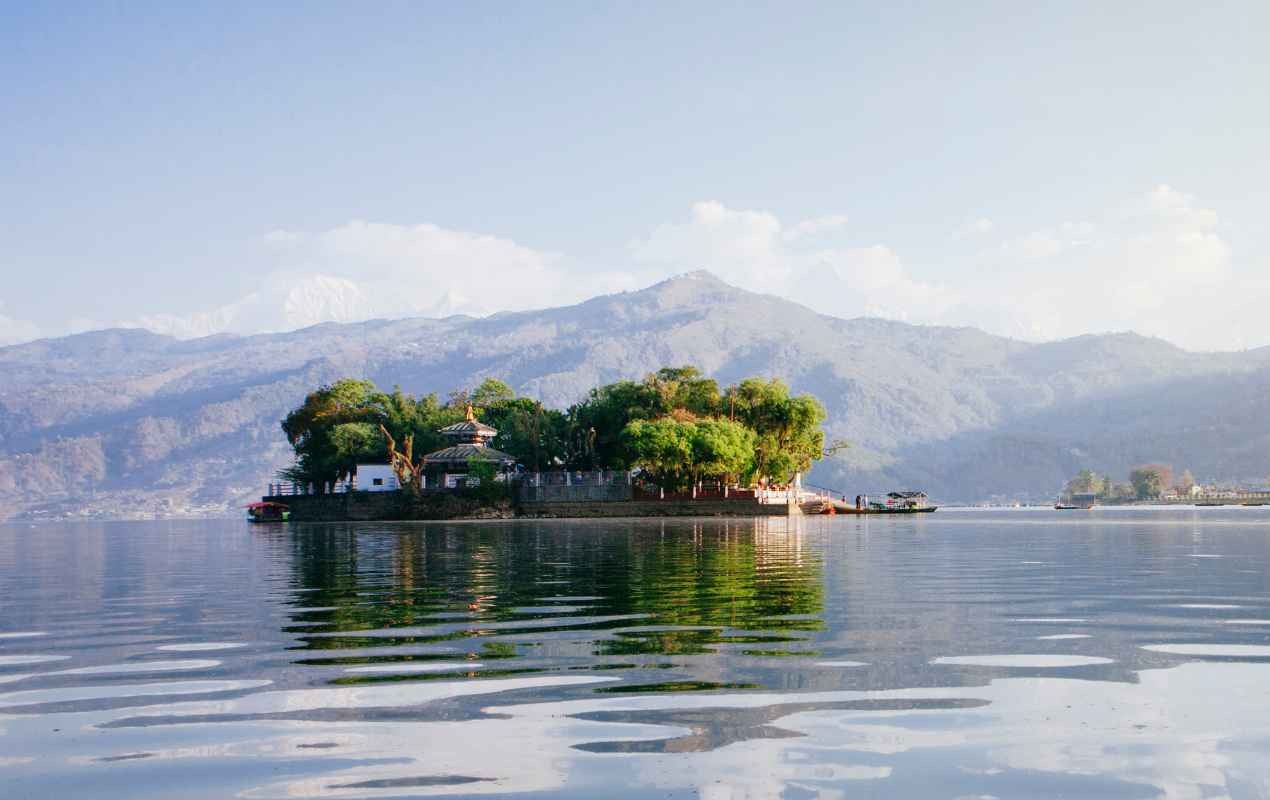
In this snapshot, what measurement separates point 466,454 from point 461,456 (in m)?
0.58

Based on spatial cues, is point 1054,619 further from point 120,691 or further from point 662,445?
point 662,445

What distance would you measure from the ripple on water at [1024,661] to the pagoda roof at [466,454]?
114 meters

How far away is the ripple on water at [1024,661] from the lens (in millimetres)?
14516

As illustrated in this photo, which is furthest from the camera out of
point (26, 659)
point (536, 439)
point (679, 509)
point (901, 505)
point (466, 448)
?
point (901, 505)

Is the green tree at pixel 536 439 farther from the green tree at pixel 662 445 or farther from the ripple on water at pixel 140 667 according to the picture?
the ripple on water at pixel 140 667

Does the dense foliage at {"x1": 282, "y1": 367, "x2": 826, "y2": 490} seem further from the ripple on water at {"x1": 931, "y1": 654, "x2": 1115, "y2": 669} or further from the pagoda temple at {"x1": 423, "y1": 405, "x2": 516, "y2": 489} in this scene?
the ripple on water at {"x1": 931, "y1": 654, "x2": 1115, "y2": 669}

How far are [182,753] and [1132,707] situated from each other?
878 centimetres

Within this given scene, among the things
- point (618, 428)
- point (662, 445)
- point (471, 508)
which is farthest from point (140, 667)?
point (618, 428)

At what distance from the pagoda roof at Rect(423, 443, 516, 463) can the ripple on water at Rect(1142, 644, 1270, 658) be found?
11305 centimetres

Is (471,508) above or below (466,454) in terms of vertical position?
below

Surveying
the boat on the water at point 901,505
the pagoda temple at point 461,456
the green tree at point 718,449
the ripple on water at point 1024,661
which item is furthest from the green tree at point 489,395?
the ripple on water at point 1024,661

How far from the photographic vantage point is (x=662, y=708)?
11680 millimetres

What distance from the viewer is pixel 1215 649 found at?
1597 centimetres

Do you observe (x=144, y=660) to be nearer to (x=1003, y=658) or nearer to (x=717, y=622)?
(x=717, y=622)
